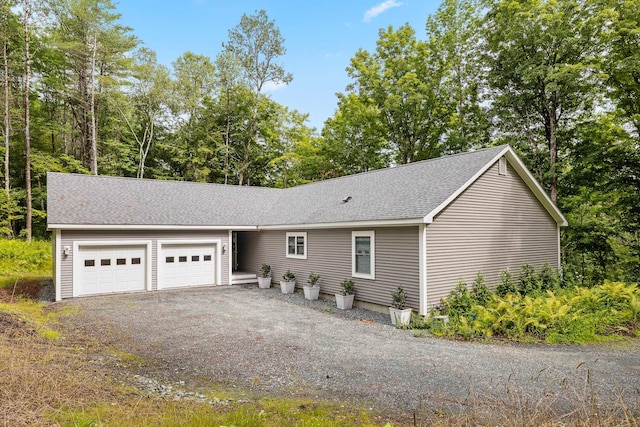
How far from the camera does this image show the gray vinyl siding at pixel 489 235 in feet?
31.2

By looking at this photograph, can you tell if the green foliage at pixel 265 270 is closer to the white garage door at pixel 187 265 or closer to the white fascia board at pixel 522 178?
the white garage door at pixel 187 265

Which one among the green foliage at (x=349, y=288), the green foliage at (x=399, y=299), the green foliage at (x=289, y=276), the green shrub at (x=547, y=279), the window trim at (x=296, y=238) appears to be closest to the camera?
the green foliage at (x=399, y=299)

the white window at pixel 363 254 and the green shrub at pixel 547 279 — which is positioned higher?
the white window at pixel 363 254

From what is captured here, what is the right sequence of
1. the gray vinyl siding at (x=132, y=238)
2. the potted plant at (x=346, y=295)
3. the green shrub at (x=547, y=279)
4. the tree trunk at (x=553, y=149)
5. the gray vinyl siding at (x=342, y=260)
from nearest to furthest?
1. the gray vinyl siding at (x=342, y=260)
2. the potted plant at (x=346, y=295)
3. the green shrub at (x=547, y=279)
4. the gray vinyl siding at (x=132, y=238)
5. the tree trunk at (x=553, y=149)

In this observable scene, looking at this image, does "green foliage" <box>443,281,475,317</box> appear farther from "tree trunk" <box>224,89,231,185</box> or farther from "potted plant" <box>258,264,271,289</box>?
"tree trunk" <box>224,89,231,185</box>

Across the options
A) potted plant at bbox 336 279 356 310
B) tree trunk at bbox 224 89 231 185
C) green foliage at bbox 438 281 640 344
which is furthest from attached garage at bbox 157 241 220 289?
tree trunk at bbox 224 89 231 185

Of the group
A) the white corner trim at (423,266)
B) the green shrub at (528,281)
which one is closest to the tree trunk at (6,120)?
the white corner trim at (423,266)

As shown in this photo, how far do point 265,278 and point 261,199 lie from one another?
4964 mm

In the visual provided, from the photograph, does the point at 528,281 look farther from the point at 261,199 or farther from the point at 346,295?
the point at 261,199

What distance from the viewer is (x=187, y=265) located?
14.4 m

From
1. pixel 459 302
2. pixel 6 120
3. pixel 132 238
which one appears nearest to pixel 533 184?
pixel 459 302

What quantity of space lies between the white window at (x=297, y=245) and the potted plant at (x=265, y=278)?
4.32 feet

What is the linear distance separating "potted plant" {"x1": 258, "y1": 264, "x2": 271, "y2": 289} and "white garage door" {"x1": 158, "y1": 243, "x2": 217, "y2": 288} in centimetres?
201

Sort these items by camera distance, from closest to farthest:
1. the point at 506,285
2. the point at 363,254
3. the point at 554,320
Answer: the point at 554,320
the point at 506,285
the point at 363,254
